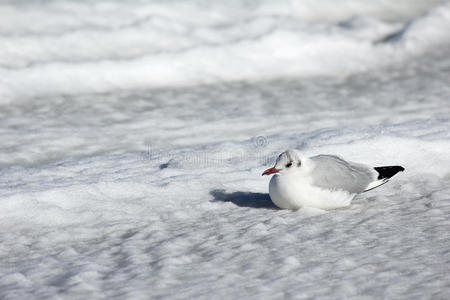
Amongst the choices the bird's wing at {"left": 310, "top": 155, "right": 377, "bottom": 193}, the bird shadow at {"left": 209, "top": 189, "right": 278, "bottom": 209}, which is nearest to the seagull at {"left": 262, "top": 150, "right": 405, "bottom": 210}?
the bird's wing at {"left": 310, "top": 155, "right": 377, "bottom": 193}

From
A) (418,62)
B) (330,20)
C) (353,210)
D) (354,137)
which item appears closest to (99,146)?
(354,137)

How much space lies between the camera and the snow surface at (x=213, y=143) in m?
3.55

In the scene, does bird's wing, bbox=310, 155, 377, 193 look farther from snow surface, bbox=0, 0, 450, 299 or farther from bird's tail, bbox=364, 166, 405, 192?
snow surface, bbox=0, 0, 450, 299

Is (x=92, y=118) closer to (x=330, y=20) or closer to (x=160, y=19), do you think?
(x=160, y=19)

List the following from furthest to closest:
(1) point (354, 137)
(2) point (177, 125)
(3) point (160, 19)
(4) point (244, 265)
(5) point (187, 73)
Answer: (3) point (160, 19) < (5) point (187, 73) < (2) point (177, 125) < (1) point (354, 137) < (4) point (244, 265)

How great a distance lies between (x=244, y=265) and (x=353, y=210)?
3.52 feet

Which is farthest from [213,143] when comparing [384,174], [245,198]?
[384,174]

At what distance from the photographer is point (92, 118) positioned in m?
6.91

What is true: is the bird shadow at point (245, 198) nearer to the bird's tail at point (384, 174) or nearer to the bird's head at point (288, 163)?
the bird's head at point (288, 163)

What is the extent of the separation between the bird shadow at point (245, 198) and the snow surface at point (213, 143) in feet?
0.06

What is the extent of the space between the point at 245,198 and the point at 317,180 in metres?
0.71

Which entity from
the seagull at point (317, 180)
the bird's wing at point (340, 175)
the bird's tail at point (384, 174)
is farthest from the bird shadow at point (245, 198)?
the bird's tail at point (384, 174)

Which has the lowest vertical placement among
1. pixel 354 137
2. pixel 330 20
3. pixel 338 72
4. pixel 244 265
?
pixel 244 265

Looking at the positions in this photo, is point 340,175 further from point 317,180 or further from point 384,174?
point 384,174
